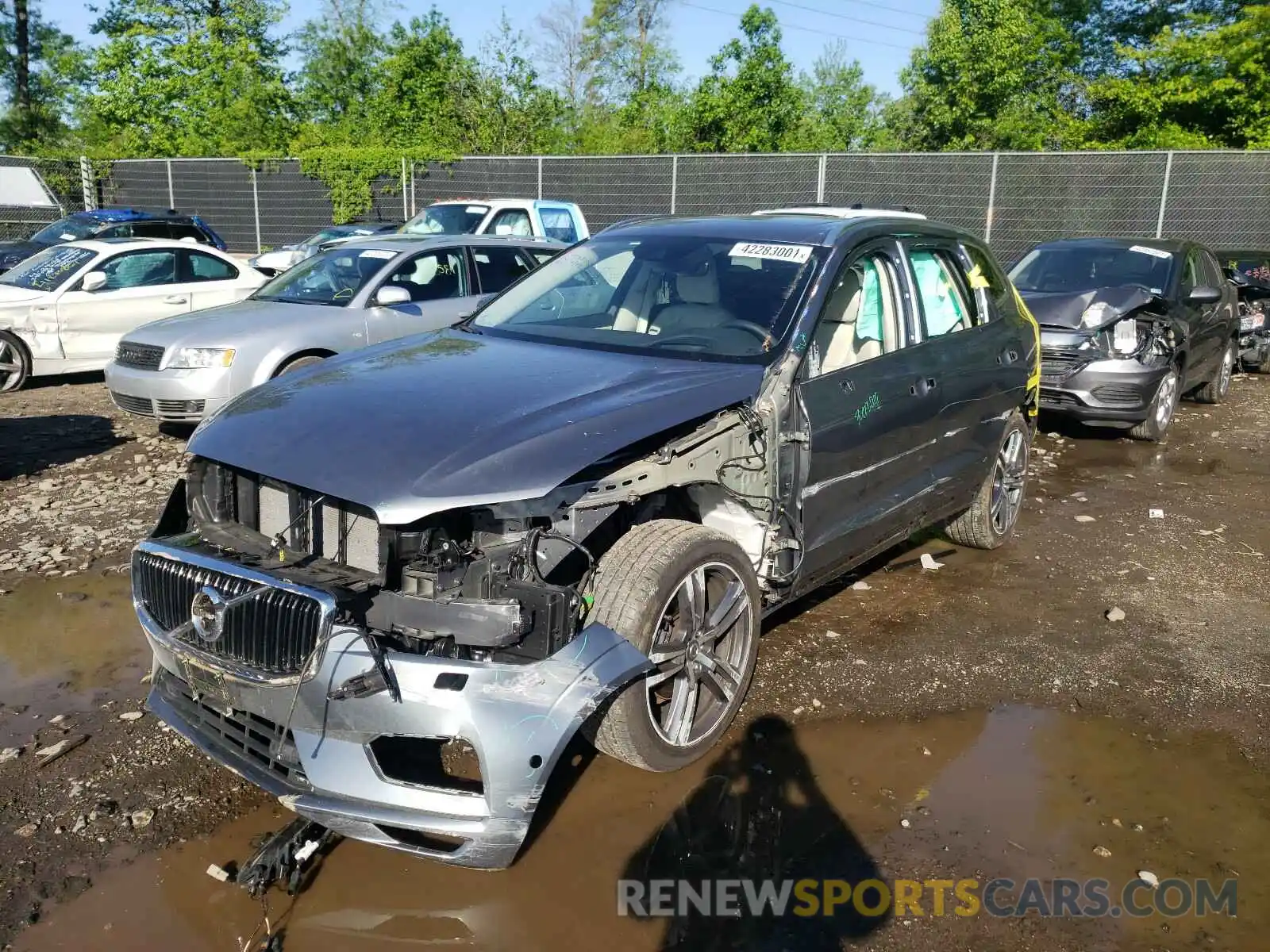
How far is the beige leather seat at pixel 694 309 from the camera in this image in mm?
4406

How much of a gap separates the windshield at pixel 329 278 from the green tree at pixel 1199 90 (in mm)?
21242

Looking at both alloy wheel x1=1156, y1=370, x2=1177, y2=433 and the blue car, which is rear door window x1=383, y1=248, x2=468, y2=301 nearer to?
alloy wheel x1=1156, y1=370, x2=1177, y2=433

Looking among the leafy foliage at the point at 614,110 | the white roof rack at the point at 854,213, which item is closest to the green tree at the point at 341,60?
the leafy foliage at the point at 614,110

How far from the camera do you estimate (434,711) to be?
2861mm

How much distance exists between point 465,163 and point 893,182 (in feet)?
32.1

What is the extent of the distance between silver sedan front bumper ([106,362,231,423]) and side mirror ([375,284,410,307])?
4.23 feet

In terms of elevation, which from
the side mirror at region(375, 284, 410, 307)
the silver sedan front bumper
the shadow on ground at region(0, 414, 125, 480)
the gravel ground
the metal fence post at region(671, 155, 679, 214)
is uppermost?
the metal fence post at region(671, 155, 679, 214)

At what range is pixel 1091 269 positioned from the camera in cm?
1042

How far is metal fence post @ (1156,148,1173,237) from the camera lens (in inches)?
726

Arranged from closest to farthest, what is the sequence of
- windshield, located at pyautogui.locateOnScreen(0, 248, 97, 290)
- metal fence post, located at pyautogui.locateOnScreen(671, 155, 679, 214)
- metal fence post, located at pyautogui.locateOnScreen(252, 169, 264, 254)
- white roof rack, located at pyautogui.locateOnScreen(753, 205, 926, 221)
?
white roof rack, located at pyautogui.locateOnScreen(753, 205, 926, 221)
windshield, located at pyautogui.locateOnScreen(0, 248, 97, 290)
metal fence post, located at pyautogui.locateOnScreen(671, 155, 679, 214)
metal fence post, located at pyautogui.locateOnScreen(252, 169, 264, 254)

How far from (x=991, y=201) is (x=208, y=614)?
19095 mm

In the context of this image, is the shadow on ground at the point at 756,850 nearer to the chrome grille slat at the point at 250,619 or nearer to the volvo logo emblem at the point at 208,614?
the chrome grille slat at the point at 250,619

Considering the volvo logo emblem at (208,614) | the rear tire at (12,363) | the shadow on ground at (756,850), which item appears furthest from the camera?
the rear tire at (12,363)

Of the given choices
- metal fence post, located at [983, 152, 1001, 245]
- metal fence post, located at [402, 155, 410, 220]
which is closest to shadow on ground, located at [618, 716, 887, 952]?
metal fence post, located at [983, 152, 1001, 245]
